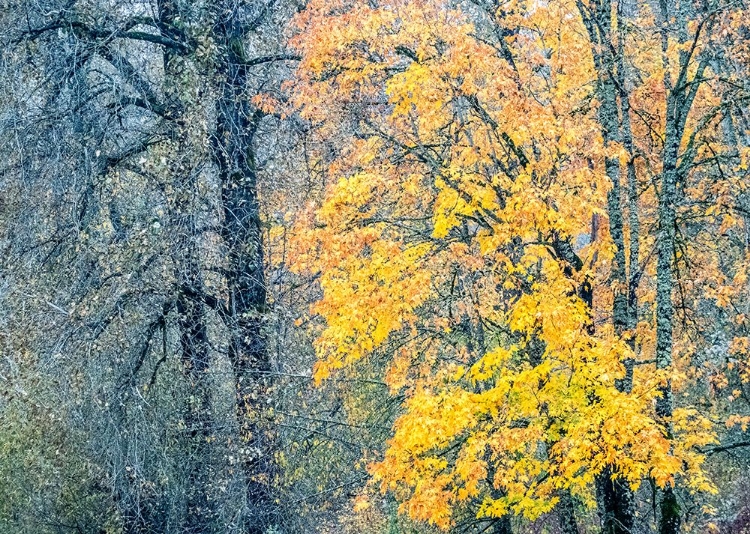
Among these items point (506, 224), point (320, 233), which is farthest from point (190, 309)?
point (506, 224)

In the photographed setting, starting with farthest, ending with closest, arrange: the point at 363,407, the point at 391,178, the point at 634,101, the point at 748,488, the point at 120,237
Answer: the point at 748,488
the point at 363,407
the point at 634,101
the point at 391,178
the point at 120,237

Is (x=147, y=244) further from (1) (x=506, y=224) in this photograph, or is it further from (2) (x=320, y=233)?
(1) (x=506, y=224)

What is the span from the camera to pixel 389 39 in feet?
36.6

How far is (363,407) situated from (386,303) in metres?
6.96

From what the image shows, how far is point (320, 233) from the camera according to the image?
10.7 meters

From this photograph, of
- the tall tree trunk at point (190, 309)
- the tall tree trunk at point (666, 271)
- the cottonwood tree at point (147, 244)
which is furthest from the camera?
the tall tree trunk at point (666, 271)

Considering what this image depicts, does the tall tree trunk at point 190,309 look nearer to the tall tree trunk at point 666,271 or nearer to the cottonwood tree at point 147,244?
the cottonwood tree at point 147,244

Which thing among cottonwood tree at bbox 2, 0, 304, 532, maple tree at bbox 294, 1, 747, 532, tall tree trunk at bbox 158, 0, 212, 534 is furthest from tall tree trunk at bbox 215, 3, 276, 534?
maple tree at bbox 294, 1, 747, 532

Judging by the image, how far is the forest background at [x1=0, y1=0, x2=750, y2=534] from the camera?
10.1 m

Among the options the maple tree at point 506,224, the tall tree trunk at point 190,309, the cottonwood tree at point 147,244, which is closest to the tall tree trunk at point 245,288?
the cottonwood tree at point 147,244

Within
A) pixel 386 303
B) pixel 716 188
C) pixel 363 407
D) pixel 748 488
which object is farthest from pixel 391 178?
pixel 748 488

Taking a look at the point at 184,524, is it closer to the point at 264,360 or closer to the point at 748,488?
the point at 264,360

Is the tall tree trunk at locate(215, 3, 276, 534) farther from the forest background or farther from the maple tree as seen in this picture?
the maple tree

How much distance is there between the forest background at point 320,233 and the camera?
10086 mm
